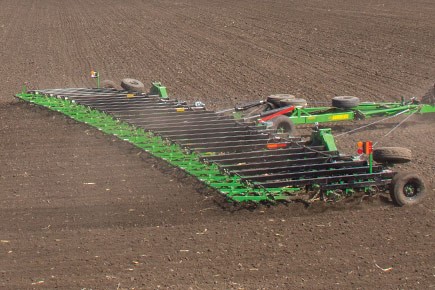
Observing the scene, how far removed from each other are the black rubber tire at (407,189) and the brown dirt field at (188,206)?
14 cm

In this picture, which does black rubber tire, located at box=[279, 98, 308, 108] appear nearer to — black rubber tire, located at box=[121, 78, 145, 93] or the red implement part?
the red implement part

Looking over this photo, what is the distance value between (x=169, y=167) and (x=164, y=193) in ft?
3.54

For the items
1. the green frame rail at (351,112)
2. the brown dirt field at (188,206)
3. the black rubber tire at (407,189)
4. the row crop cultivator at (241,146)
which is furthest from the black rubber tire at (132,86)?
the black rubber tire at (407,189)

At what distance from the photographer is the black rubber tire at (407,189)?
26.8ft

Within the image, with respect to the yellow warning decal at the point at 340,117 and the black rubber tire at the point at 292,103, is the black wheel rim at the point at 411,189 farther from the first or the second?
the black rubber tire at the point at 292,103

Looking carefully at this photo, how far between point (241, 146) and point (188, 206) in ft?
4.99

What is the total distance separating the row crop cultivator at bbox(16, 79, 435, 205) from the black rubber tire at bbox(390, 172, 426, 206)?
0.03 feet

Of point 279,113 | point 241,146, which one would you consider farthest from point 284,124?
point 241,146

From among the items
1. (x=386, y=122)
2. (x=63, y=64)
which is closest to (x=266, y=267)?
(x=386, y=122)

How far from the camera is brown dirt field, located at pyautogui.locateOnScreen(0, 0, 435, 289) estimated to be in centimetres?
655

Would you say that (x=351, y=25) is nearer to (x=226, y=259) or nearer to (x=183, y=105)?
(x=183, y=105)

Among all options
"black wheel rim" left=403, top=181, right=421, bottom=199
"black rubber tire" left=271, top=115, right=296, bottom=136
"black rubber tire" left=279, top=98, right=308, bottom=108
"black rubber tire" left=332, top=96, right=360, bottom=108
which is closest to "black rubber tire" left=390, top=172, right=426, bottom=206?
"black wheel rim" left=403, top=181, right=421, bottom=199

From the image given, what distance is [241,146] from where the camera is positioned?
945 centimetres

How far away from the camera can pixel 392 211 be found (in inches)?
319
